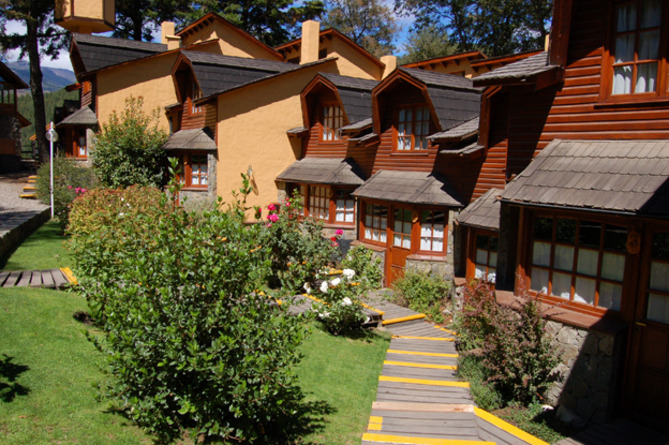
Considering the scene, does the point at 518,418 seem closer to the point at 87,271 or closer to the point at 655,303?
the point at 655,303

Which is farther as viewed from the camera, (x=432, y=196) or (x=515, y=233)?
(x=432, y=196)

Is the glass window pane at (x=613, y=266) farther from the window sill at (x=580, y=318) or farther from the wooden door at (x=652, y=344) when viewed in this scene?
the window sill at (x=580, y=318)

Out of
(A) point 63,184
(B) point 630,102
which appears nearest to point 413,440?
(B) point 630,102

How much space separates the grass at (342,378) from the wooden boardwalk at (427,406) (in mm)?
200

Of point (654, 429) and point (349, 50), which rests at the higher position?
point (349, 50)

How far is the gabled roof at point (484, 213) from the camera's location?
39.3 feet

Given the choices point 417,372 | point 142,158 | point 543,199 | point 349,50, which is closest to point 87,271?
point 417,372

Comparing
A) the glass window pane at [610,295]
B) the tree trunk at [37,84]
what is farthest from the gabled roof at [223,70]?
the glass window pane at [610,295]

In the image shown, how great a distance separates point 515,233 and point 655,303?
9.50 ft

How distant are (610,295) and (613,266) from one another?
1.54 feet

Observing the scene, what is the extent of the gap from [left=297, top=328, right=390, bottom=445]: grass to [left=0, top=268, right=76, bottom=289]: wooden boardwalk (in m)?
5.18

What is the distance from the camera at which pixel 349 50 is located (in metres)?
26.4

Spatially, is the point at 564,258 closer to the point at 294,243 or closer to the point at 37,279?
the point at 294,243

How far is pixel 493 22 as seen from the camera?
1528 inches
